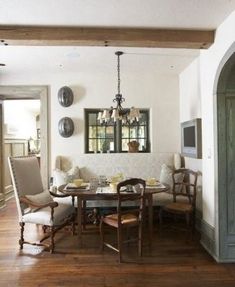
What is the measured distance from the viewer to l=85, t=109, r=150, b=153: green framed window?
5707 mm

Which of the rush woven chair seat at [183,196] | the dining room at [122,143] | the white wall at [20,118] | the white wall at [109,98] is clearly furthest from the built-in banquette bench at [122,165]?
the white wall at [20,118]

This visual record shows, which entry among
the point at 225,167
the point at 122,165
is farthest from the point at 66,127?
the point at 225,167

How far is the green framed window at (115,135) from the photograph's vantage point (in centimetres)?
571

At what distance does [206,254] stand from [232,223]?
21.8 inches

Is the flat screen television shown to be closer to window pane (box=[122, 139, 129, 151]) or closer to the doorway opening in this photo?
window pane (box=[122, 139, 129, 151])

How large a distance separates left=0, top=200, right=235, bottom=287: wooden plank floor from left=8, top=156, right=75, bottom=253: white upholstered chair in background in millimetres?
264

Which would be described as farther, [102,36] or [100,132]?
[100,132]

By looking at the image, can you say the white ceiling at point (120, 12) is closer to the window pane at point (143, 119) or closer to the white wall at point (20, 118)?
the window pane at point (143, 119)

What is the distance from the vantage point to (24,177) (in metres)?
3.91

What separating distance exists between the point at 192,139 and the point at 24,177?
2616mm

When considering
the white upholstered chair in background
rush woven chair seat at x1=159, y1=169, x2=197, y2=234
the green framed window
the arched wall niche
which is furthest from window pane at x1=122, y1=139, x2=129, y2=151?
the arched wall niche

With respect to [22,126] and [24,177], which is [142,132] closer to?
[24,177]

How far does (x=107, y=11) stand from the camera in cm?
279

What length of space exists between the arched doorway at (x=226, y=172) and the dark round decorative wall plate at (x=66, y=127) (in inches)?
119
